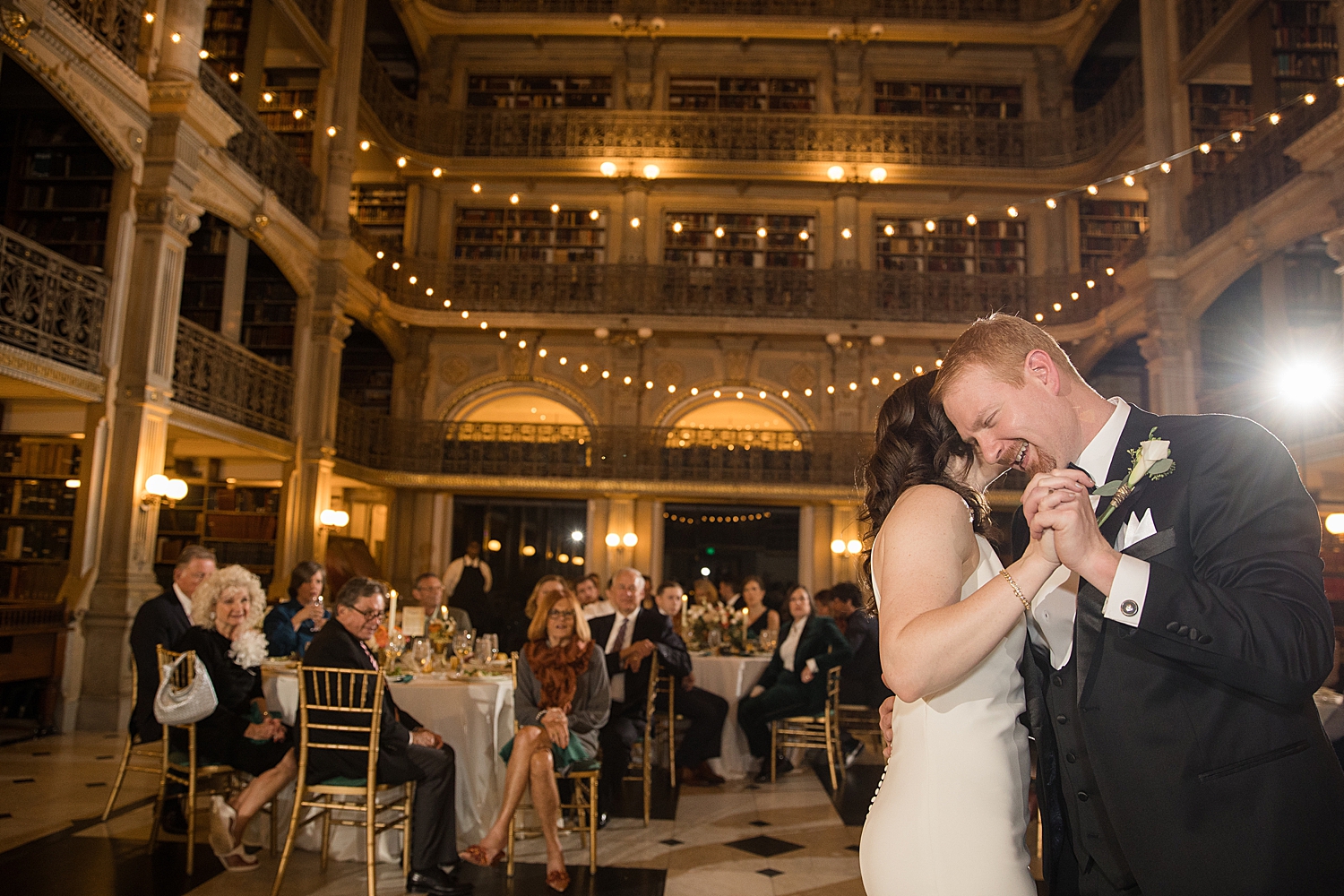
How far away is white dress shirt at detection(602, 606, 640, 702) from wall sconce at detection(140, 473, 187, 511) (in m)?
4.24

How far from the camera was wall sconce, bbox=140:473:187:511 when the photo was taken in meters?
7.69

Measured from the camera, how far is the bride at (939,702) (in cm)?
130

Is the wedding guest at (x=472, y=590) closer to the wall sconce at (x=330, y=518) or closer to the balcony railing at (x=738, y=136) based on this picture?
the wall sconce at (x=330, y=518)

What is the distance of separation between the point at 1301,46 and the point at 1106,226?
5.27 m

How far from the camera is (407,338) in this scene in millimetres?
15094

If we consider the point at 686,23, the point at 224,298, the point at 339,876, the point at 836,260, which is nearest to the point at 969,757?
the point at 339,876

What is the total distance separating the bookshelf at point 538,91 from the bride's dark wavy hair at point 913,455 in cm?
1502

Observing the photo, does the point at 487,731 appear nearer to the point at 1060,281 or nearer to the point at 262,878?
the point at 262,878

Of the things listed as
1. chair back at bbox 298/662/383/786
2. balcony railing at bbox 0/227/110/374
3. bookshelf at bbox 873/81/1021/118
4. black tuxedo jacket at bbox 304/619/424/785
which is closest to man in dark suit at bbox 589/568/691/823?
black tuxedo jacket at bbox 304/619/424/785

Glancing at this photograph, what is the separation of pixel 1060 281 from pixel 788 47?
600 cm

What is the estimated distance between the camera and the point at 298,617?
6000mm

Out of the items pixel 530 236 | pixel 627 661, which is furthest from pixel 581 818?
pixel 530 236

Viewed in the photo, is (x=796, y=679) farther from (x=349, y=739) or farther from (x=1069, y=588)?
(x=1069, y=588)

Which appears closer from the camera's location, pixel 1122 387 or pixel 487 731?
pixel 487 731
